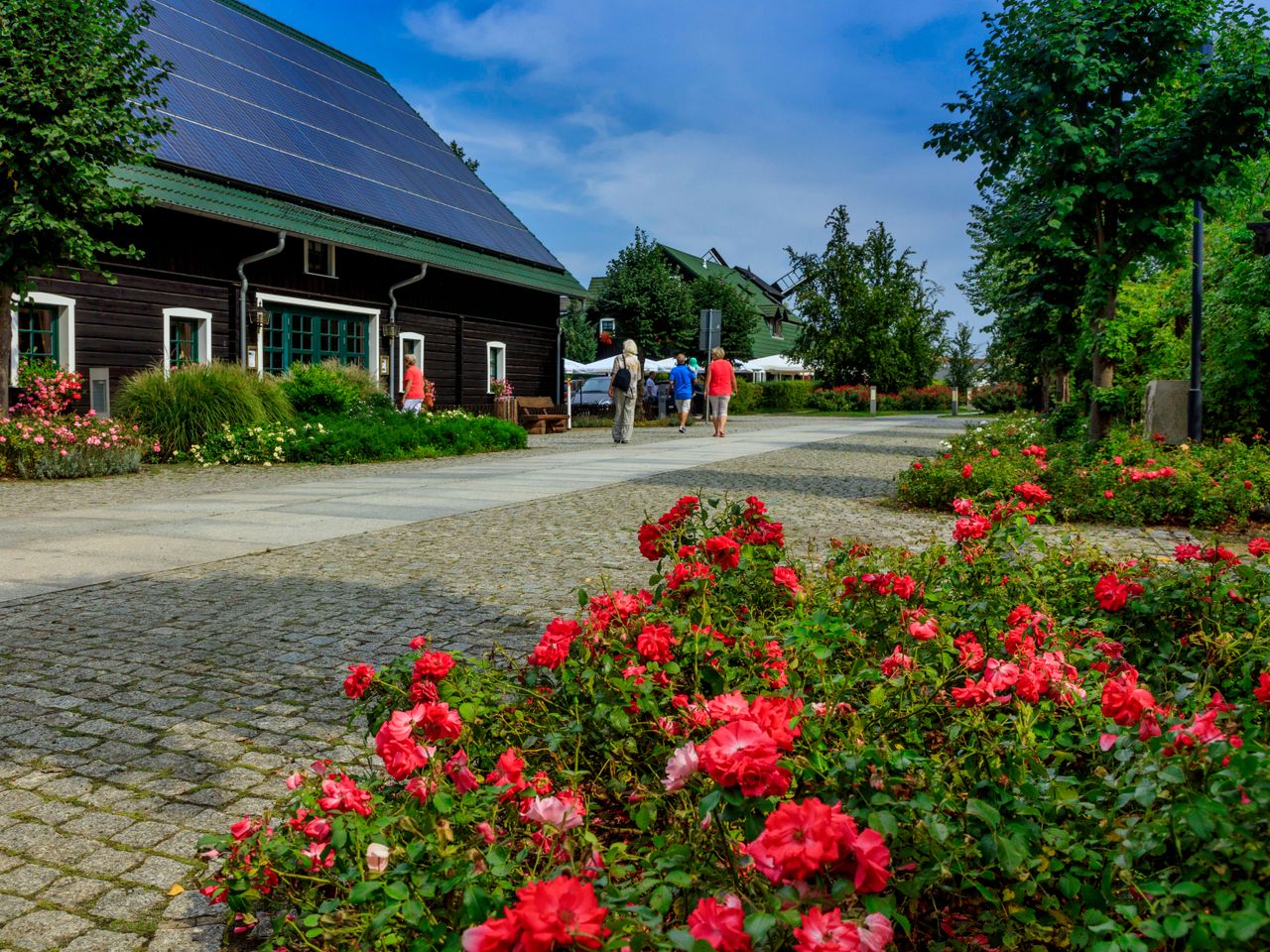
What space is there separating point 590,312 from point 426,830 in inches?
2081

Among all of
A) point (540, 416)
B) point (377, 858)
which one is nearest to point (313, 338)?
point (540, 416)

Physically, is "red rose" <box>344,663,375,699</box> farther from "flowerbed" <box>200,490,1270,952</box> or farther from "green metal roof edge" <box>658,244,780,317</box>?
"green metal roof edge" <box>658,244,780,317</box>

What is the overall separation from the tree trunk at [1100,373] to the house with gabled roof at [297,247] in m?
13.5

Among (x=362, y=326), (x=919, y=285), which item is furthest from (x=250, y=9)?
(x=919, y=285)

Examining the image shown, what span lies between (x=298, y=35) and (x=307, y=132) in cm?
670

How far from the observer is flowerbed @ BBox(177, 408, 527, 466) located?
50.9 feet

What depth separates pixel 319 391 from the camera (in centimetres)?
1828

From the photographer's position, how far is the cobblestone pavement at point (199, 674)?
2.55m

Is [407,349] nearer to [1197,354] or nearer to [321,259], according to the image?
[321,259]

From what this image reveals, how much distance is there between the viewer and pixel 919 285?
5712cm

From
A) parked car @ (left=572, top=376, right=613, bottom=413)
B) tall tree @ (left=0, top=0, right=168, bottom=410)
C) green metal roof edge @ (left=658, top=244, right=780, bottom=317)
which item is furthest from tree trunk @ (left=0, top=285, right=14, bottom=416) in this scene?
green metal roof edge @ (left=658, top=244, right=780, bottom=317)

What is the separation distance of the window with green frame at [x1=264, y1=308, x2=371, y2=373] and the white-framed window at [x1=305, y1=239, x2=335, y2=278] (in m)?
0.89

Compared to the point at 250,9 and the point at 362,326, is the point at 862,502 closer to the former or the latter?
the point at 362,326

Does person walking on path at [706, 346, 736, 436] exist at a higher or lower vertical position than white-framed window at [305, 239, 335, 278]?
lower
